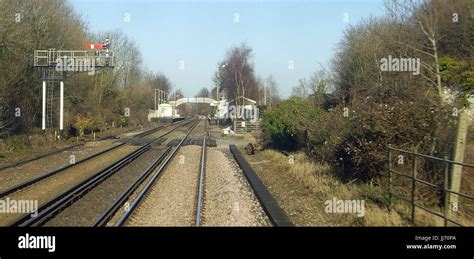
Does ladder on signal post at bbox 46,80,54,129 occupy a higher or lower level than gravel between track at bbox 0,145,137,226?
higher

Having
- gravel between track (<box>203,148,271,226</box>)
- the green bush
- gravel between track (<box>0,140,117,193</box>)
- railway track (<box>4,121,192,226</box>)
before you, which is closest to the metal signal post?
gravel between track (<box>0,140,117,193</box>)

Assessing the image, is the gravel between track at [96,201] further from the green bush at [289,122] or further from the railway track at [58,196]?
the green bush at [289,122]

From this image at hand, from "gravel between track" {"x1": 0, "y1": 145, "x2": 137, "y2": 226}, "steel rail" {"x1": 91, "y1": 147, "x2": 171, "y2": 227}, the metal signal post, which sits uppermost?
the metal signal post

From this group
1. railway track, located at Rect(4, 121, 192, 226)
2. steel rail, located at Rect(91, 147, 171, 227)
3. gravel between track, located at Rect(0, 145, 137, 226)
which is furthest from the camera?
gravel between track, located at Rect(0, 145, 137, 226)

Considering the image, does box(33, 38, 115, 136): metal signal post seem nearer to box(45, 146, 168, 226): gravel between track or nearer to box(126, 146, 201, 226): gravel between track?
box(45, 146, 168, 226): gravel between track

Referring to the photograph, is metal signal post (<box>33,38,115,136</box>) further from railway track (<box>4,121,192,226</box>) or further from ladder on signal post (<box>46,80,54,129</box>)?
railway track (<box>4,121,192,226</box>)

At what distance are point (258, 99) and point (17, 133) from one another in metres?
50.1

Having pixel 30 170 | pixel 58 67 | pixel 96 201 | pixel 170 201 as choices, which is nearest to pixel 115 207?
pixel 96 201

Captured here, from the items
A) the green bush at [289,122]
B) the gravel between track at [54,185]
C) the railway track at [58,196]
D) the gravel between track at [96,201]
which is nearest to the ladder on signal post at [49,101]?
the gravel between track at [54,185]

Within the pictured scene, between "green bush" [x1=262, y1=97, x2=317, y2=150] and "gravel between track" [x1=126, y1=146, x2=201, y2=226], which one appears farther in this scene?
"green bush" [x1=262, y1=97, x2=317, y2=150]

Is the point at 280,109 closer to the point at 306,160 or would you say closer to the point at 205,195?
the point at 306,160

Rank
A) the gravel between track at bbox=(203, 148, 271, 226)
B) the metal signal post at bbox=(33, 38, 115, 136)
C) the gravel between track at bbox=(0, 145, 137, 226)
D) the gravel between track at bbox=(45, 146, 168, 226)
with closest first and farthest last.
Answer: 1. the gravel between track at bbox=(45, 146, 168, 226)
2. the gravel between track at bbox=(203, 148, 271, 226)
3. the gravel between track at bbox=(0, 145, 137, 226)
4. the metal signal post at bbox=(33, 38, 115, 136)

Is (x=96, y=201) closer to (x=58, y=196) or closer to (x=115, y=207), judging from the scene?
(x=58, y=196)

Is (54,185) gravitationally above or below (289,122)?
below
